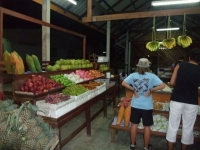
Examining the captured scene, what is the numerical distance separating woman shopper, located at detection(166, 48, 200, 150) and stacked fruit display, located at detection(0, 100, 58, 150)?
188 cm

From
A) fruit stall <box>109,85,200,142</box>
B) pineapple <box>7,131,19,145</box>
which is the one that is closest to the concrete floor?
fruit stall <box>109,85,200,142</box>

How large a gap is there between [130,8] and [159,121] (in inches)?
386

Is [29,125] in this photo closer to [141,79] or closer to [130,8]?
[141,79]

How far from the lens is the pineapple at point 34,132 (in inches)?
53.8

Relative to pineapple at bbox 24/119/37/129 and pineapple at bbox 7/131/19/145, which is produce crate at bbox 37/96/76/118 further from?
pineapple at bbox 7/131/19/145

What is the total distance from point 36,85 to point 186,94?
2335 mm

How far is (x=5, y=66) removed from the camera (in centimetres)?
267

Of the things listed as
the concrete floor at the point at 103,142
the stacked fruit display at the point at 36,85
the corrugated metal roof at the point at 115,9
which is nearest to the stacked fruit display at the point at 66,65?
the stacked fruit display at the point at 36,85

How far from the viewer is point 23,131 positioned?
133cm

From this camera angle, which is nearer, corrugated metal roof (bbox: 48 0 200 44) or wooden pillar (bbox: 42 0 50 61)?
wooden pillar (bbox: 42 0 50 61)

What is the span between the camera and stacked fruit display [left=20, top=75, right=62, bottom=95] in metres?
2.63

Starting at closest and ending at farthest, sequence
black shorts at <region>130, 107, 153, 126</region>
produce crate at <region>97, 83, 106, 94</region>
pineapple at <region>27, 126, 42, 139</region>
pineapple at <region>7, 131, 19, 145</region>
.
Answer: pineapple at <region>7, 131, 19, 145</region> < pineapple at <region>27, 126, 42, 139</region> < black shorts at <region>130, 107, 153, 126</region> < produce crate at <region>97, 83, 106, 94</region>

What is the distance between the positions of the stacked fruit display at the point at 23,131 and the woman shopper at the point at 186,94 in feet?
6.17

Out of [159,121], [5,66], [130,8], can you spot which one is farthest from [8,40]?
[130,8]
